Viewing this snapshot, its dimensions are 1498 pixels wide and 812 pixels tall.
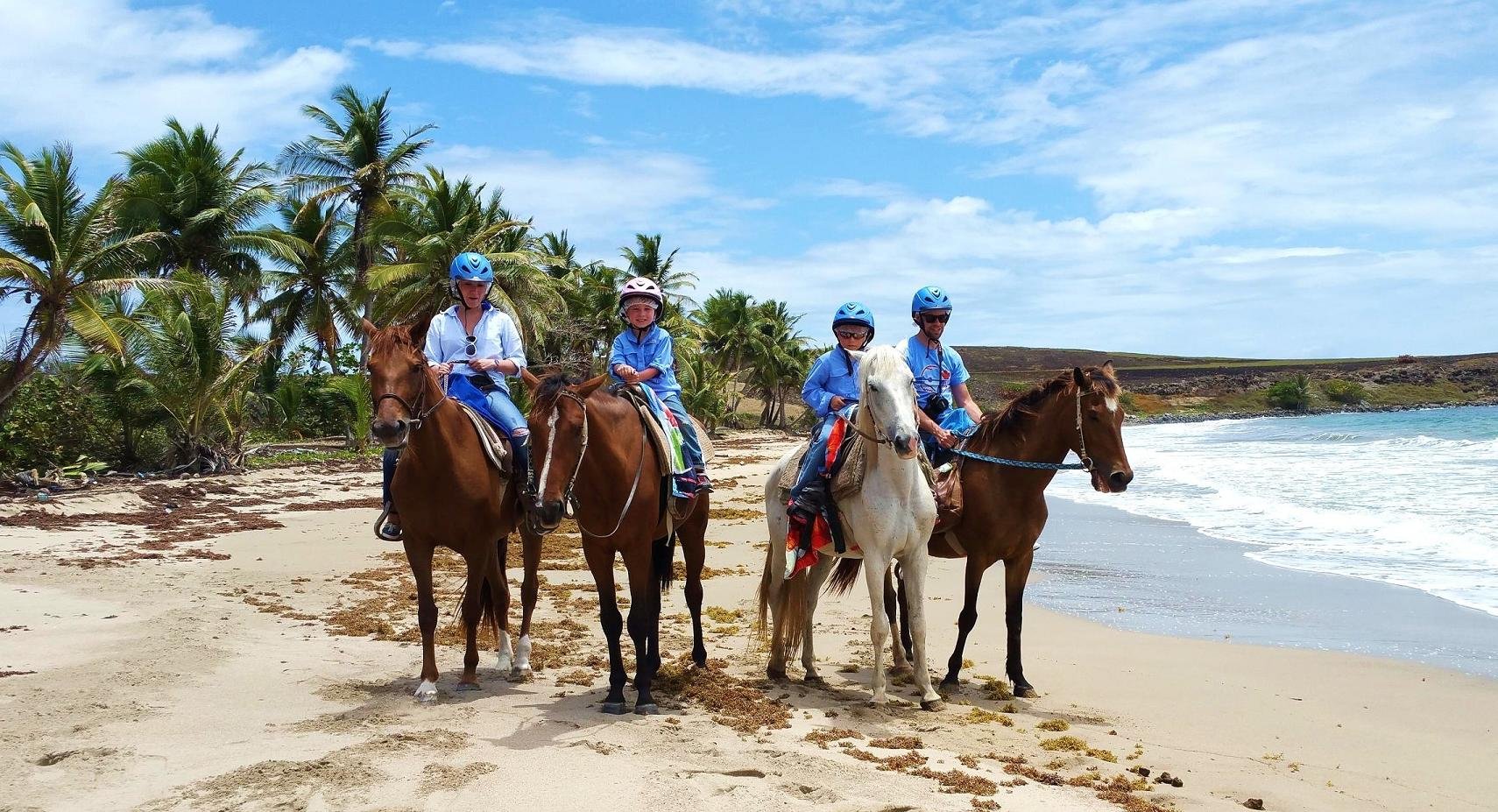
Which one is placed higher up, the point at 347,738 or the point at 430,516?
the point at 430,516

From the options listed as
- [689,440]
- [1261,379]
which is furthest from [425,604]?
[1261,379]

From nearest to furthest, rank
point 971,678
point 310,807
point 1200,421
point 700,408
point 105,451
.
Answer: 1. point 310,807
2. point 971,678
3. point 105,451
4. point 700,408
5. point 1200,421

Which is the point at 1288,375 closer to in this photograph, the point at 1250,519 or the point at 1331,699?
the point at 1250,519

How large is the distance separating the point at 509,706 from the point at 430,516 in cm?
123

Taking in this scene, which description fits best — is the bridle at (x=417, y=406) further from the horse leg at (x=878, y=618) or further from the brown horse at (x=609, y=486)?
the horse leg at (x=878, y=618)

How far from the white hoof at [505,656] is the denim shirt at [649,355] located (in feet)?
6.40

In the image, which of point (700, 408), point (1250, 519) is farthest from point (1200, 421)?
point (1250, 519)

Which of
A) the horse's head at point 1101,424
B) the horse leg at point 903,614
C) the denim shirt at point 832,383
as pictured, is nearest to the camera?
the horse's head at point 1101,424

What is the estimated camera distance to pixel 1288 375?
97.4 m

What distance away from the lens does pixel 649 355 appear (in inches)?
260

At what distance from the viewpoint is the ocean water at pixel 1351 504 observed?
441 inches

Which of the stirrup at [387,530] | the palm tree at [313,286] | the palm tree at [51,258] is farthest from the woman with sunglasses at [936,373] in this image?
the palm tree at [313,286]

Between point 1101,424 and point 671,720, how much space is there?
3.31m

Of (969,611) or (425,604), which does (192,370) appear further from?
(969,611)
